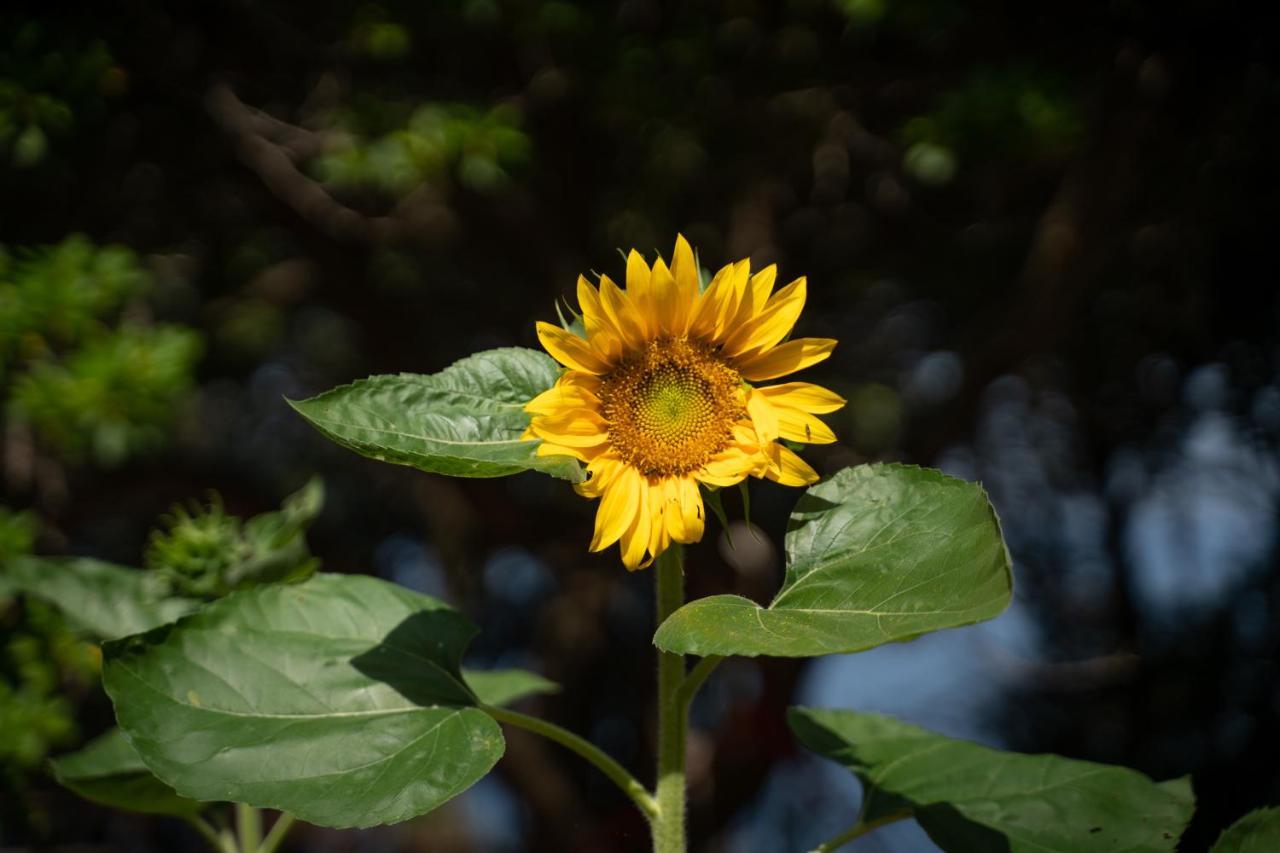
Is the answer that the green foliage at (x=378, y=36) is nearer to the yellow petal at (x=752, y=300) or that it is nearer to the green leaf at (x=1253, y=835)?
the yellow petal at (x=752, y=300)

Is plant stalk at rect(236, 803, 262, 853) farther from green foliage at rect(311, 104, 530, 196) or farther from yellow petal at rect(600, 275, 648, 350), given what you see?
green foliage at rect(311, 104, 530, 196)

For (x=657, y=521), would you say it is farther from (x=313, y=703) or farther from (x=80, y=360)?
(x=80, y=360)

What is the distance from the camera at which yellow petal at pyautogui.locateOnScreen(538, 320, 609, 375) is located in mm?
572

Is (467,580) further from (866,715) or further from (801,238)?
(866,715)

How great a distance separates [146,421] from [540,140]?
1.17 metres

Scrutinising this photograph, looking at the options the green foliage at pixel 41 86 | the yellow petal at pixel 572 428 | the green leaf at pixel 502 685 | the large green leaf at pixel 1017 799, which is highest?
the green foliage at pixel 41 86

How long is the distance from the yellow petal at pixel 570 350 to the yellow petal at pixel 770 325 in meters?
0.07

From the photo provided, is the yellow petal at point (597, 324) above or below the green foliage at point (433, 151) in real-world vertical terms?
below

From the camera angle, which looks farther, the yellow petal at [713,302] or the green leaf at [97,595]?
the green leaf at [97,595]

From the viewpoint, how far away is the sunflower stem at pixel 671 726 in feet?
1.90

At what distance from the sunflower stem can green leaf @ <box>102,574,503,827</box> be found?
89 millimetres

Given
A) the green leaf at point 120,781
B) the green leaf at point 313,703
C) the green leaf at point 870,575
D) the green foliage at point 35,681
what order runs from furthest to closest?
the green foliage at point 35,681 → the green leaf at point 120,781 → the green leaf at point 313,703 → the green leaf at point 870,575

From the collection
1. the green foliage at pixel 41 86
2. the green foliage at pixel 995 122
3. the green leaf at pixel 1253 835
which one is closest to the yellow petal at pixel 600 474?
the green leaf at pixel 1253 835

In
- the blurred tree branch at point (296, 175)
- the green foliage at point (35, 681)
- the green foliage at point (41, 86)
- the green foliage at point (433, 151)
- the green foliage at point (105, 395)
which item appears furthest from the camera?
the blurred tree branch at point (296, 175)
